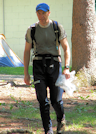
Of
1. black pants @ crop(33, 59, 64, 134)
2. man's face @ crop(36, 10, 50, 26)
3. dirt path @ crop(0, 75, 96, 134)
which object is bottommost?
dirt path @ crop(0, 75, 96, 134)

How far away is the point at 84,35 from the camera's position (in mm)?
7098

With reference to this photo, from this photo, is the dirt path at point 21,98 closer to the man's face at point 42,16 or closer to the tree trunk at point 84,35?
the tree trunk at point 84,35

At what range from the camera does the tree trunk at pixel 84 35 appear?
708cm

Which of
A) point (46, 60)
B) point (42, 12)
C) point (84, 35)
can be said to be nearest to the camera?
point (42, 12)

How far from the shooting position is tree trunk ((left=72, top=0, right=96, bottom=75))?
7078 mm

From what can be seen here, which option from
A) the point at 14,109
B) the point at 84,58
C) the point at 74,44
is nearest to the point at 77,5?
the point at 74,44

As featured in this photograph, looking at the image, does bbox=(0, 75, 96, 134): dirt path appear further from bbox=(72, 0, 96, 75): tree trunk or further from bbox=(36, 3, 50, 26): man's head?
bbox=(36, 3, 50, 26): man's head

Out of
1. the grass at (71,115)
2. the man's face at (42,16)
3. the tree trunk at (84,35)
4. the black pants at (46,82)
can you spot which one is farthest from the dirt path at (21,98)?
the man's face at (42,16)

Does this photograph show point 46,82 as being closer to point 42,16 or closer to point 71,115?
point 42,16

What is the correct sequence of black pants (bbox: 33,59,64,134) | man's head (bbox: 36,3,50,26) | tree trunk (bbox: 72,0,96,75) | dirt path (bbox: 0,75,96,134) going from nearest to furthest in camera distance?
man's head (bbox: 36,3,50,26), black pants (bbox: 33,59,64,134), dirt path (bbox: 0,75,96,134), tree trunk (bbox: 72,0,96,75)

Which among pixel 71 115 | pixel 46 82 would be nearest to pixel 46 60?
pixel 46 82

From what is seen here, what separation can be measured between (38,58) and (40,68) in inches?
5.0

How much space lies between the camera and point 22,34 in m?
17.7

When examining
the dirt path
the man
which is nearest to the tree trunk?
the dirt path
